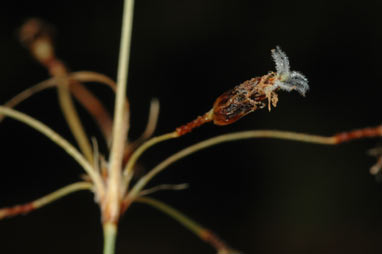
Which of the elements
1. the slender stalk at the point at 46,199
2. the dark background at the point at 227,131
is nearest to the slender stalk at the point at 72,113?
the slender stalk at the point at 46,199

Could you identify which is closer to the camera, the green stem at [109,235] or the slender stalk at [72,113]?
the green stem at [109,235]

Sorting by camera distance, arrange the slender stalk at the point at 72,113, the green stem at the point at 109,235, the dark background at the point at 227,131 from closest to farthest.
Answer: the green stem at the point at 109,235 → the slender stalk at the point at 72,113 → the dark background at the point at 227,131

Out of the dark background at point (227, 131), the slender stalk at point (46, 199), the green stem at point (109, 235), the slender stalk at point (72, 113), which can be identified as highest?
the dark background at point (227, 131)

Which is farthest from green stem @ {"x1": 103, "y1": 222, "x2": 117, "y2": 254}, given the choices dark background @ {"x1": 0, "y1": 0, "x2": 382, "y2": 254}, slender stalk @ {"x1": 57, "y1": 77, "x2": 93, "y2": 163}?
dark background @ {"x1": 0, "y1": 0, "x2": 382, "y2": 254}

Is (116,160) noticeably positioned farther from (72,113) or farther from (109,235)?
(72,113)

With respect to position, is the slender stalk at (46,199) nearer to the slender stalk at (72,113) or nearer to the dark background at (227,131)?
the slender stalk at (72,113)

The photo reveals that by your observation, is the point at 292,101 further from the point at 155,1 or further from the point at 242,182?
the point at 155,1

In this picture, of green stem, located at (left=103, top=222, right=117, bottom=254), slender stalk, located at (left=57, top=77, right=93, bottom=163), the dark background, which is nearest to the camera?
green stem, located at (left=103, top=222, right=117, bottom=254)

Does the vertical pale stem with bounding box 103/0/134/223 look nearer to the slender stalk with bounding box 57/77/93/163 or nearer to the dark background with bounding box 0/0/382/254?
the slender stalk with bounding box 57/77/93/163
